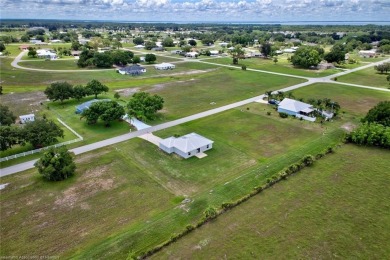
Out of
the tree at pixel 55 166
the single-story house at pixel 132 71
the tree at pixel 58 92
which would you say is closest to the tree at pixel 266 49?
the single-story house at pixel 132 71

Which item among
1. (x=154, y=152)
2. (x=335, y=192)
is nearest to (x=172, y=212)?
(x=154, y=152)

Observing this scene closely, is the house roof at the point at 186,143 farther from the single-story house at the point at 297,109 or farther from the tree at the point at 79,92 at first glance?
the tree at the point at 79,92

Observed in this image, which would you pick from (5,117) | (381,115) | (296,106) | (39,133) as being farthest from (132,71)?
(381,115)

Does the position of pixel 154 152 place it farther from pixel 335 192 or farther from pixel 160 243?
pixel 335 192

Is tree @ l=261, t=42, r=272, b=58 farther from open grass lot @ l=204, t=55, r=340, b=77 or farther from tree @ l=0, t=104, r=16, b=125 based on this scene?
tree @ l=0, t=104, r=16, b=125

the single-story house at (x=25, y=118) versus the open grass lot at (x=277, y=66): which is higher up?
the open grass lot at (x=277, y=66)
